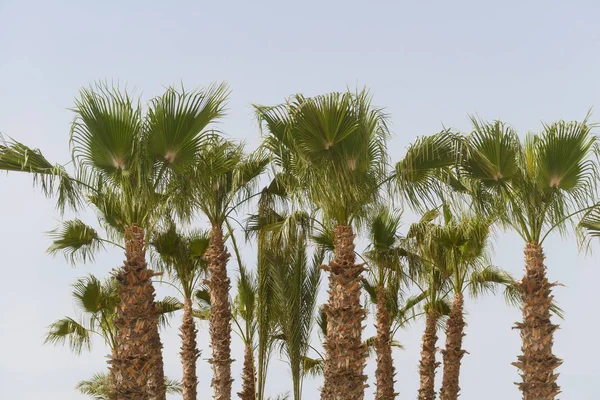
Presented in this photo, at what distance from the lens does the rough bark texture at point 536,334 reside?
12.3m

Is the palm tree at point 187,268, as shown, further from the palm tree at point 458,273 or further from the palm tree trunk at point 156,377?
the palm tree at point 458,273

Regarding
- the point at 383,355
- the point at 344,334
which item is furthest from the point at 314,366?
the point at 344,334

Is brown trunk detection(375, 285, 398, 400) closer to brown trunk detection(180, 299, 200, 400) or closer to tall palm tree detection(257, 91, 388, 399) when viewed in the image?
brown trunk detection(180, 299, 200, 400)

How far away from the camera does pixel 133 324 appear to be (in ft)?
37.6

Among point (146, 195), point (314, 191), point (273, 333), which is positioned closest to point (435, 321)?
point (273, 333)

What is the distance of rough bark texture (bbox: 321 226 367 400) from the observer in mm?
12125

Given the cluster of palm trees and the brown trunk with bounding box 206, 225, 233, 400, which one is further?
the brown trunk with bounding box 206, 225, 233, 400

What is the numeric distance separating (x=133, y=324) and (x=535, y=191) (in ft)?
22.6

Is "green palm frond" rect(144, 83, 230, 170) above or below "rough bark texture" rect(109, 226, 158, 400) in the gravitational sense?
above

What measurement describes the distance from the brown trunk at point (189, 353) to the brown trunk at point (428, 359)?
6.38m

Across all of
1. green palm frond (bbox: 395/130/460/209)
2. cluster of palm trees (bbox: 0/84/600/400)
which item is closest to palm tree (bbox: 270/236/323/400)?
cluster of palm trees (bbox: 0/84/600/400)

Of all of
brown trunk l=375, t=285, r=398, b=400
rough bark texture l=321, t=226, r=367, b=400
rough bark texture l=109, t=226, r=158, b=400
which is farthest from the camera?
brown trunk l=375, t=285, r=398, b=400

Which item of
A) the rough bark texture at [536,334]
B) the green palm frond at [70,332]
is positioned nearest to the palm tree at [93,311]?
the green palm frond at [70,332]

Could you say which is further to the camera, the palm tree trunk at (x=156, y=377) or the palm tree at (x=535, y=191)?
the palm tree trunk at (x=156, y=377)
